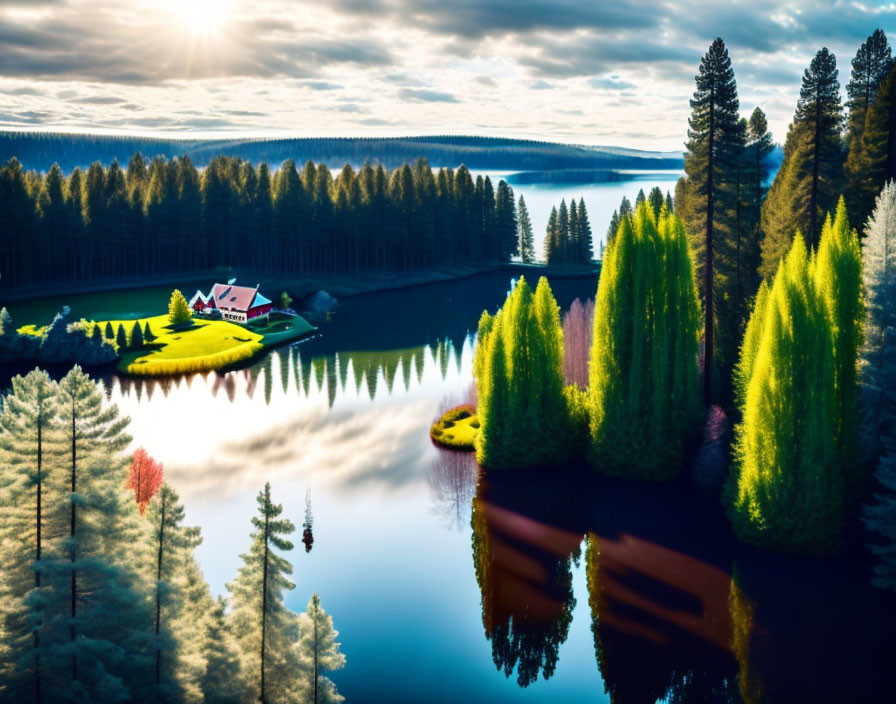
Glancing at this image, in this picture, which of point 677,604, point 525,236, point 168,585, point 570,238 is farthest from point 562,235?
point 168,585

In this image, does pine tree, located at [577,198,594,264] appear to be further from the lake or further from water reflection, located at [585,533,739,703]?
water reflection, located at [585,533,739,703]

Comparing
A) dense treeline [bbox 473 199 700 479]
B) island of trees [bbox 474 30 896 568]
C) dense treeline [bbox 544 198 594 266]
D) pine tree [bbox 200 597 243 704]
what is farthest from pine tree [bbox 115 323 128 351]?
dense treeline [bbox 544 198 594 266]

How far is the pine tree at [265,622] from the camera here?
1856cm

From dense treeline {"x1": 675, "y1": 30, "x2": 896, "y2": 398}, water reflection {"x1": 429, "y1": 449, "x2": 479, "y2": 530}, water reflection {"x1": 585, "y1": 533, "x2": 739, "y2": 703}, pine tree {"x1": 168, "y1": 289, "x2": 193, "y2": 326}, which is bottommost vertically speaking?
water reflection {"x1": 429, "y1": 449, "x2": 479, "y2": 530}

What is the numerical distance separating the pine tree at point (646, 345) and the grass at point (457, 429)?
9.90m

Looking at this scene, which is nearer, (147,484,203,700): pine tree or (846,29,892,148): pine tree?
(147,484,203,700): pine tree

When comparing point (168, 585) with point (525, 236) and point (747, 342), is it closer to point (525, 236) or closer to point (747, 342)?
point (747, 342)

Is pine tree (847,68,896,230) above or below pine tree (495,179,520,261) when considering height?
above

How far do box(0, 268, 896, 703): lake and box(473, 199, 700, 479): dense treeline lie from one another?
182 cm

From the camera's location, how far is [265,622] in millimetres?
18641

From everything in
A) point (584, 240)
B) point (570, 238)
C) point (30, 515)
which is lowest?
point (30, 515)

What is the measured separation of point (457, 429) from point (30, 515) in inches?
1231

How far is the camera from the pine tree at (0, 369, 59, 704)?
53.9 ft

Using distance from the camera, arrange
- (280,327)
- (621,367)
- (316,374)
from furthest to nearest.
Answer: (280,327), (316,374), (621,367)
